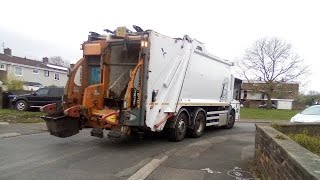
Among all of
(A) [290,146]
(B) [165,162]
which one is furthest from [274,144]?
(B) [165,162]

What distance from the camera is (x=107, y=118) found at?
9.97 meters

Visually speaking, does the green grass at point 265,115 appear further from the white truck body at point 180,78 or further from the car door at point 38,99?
the white truck body at point 180,78

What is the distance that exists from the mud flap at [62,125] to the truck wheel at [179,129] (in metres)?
A: 2.97

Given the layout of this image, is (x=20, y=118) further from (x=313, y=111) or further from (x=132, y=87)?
(x=313, y=111)

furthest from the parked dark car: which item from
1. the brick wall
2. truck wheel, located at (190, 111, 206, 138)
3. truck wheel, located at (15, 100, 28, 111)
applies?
the brick wall

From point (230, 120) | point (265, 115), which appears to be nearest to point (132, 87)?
point (230, 120)

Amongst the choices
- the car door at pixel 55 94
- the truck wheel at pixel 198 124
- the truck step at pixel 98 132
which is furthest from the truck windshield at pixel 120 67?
the car door at pixel 55 94

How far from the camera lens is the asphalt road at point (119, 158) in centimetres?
740

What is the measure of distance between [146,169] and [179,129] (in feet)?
15.1

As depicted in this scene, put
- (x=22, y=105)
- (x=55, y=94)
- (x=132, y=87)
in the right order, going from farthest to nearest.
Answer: (x=55, y=94)
(x=22, y=105)
(x=132, y=87)

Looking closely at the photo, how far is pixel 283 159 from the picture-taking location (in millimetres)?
5266

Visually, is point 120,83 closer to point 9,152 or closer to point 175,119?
point 175,119

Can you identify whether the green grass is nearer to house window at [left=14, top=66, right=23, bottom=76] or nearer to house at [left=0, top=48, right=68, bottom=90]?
house at [left=0, top=48, right=68, bottom=90]

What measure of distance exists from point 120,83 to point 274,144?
6223 millimetres
